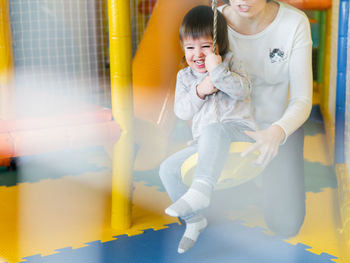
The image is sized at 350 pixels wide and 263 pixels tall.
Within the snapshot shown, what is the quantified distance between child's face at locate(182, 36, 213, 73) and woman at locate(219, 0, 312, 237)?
5.7 inches

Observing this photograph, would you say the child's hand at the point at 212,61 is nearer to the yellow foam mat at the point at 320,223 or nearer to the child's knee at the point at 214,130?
the child's knee at the point at 214,130

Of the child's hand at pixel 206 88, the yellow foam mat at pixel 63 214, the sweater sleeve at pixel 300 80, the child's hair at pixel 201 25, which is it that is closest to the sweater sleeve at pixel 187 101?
the child's hand at pixel 206 88

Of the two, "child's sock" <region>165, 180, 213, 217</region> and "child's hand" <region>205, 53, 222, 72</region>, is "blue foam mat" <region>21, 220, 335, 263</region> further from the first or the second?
"child's hand" <region>205, 53, 222, 72</region>

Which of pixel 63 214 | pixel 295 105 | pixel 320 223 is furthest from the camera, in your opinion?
pixel 63 214

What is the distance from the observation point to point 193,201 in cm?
105

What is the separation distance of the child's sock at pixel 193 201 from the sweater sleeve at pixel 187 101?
20 cm

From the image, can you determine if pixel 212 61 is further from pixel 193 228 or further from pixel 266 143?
pixel 193 228

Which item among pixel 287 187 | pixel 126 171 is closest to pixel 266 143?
pixel 287 187

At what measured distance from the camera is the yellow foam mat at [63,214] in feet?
5.10

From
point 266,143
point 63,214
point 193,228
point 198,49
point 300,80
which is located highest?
point 198,49

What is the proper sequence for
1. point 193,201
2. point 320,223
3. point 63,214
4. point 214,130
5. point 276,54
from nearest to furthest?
1. point 193,201
2. point 214,130
3. point 276,54
4. point 320,223
5. point 63,214

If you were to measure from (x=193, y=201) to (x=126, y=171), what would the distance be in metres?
0.54

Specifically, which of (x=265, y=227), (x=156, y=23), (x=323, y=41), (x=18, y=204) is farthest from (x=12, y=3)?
(x=323, y=41)

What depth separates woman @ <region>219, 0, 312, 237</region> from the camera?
127 cm
